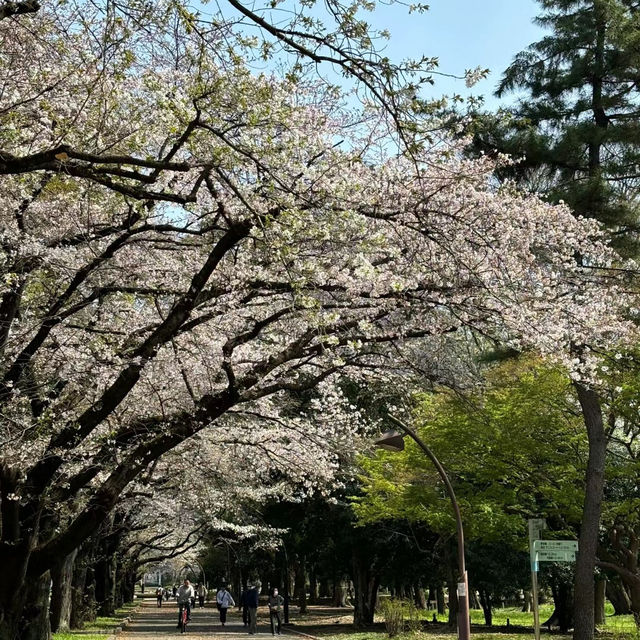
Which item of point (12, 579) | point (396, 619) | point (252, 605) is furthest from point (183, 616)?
point (12, 579)

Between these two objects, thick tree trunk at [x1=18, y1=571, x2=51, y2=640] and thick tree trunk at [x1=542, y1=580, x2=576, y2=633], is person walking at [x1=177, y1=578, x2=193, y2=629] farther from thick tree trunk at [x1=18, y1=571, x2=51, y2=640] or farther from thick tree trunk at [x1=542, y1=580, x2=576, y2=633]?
thick tree trunk at [x1=18, y1=571, x2=51, y2=640]

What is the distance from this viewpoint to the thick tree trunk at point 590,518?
59.4 feet

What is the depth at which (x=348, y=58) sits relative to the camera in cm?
487

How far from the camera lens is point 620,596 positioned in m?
32.7

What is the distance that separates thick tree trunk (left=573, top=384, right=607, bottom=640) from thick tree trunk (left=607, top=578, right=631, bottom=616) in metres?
9.40

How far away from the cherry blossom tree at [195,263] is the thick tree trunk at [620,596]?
1792 cm

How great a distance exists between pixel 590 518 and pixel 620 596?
54.3 feet

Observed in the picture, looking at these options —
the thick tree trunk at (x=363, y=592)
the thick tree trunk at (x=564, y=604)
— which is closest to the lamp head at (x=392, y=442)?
the thick tree trunk at (x=564, y=604)

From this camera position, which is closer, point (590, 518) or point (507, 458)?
point (590, 518)

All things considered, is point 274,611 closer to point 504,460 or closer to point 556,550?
point 504,460

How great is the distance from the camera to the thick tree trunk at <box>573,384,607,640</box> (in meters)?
18.1

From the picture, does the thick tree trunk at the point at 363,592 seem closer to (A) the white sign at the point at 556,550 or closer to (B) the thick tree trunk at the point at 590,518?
(B) the thick tree trunk at the point at 590,518

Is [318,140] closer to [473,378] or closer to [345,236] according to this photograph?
[345,236]

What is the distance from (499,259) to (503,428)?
500 inches
